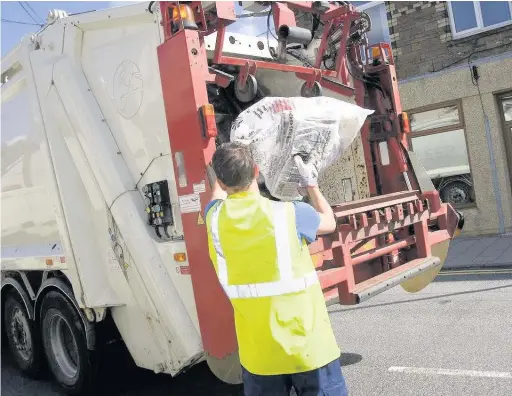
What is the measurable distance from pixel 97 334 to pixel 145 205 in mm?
1059

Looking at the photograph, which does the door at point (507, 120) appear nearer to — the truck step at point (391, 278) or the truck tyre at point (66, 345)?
the truck step at point (391, 278)

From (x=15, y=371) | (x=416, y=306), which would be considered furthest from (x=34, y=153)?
(x=416, y=306)

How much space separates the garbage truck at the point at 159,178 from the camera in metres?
3.08

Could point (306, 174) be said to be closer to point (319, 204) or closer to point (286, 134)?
point (319, 204)

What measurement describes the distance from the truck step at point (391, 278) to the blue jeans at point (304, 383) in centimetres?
112

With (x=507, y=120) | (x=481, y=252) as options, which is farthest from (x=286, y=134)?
(x=507, y=120)

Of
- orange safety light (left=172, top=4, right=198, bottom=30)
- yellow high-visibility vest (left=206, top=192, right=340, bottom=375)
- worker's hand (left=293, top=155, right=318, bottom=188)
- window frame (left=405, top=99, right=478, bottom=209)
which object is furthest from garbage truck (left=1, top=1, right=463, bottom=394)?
window frame (left=405, top=99, right=478, bottom=209)

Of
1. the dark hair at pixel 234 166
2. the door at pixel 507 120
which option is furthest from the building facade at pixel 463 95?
the dark hair at pixel 234 166

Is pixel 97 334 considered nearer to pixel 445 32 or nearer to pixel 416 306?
pixel 416 306

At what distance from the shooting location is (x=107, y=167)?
3.50 m

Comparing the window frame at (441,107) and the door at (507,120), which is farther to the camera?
the window frame at (441,107)

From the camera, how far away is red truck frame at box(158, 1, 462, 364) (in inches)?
118

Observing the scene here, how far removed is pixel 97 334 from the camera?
150 inches

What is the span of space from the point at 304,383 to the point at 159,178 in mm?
1586
